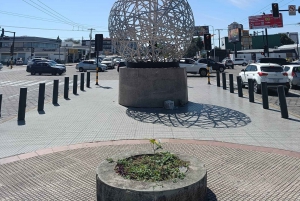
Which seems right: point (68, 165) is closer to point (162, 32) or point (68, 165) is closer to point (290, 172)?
point (290, 172)

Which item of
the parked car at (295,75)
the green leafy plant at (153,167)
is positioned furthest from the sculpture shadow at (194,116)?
the parked car at (295,75)

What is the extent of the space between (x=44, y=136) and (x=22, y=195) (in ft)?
9.73

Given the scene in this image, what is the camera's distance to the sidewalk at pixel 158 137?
3994 mm

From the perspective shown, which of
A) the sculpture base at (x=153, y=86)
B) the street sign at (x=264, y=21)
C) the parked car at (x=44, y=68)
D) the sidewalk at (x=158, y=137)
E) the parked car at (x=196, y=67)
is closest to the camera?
the sidewalk at (x=158, y=137)

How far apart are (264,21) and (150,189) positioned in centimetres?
6142

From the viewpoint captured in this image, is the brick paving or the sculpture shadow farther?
the sculpture shadow

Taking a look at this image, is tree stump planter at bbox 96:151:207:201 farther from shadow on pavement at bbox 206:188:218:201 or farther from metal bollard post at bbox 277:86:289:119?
metal bollard post at bbox 277:86:289:119

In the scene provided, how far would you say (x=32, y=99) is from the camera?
1270 centimetres

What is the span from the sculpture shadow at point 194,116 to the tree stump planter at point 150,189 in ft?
13.7

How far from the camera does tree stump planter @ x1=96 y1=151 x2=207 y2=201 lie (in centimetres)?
300

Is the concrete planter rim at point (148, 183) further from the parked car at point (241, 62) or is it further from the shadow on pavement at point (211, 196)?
the parked car at point (241, 62)

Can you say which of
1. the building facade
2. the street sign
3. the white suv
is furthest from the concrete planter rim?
the building facade

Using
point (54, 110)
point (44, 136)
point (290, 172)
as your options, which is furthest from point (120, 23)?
point (290, 172)

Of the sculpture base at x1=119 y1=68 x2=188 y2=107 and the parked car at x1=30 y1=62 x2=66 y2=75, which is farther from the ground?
the parked car at x1=30 y1=62 x2=66 y2=75
